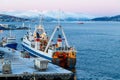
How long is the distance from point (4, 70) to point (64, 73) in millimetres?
7980

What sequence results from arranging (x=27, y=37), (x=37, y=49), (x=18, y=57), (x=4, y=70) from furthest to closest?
(x=27, y=37), (x=37, y=49), (x=18, y=57), (x=4, y=70)

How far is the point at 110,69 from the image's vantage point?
68.6 m

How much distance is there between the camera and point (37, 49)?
7919cm

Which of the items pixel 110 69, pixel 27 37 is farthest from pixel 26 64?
pixel 27 37

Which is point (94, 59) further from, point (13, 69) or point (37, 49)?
point (13, 69)

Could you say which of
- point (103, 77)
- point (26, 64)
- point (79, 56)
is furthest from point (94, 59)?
point (26, 64)

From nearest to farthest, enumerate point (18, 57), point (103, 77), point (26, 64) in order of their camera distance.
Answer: point (26, 64) < point (103, 77) < point (18, 57)

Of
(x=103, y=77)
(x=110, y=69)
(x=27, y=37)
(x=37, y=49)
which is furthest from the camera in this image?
(x=27, y=37)

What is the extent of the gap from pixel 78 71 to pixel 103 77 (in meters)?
6.41

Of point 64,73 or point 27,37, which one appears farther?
point 27,37

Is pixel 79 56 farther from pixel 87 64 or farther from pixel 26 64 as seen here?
pixel 26 64

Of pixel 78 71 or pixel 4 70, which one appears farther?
pixel 78 71

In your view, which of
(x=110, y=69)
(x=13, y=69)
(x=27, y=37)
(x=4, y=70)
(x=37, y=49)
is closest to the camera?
(x=4, y=70)

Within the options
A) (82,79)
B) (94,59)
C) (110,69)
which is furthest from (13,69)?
(94,59)
